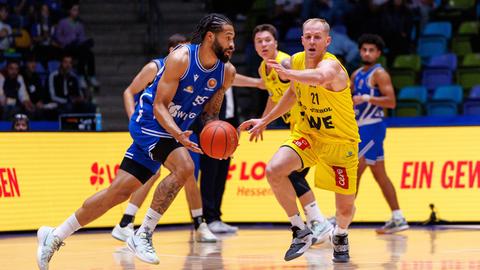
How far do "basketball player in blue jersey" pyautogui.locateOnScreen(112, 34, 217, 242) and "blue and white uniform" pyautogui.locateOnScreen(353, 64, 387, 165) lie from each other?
198cm

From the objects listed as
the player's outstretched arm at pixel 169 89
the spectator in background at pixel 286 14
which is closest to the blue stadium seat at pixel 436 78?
the spectator in background at pixel 286 14

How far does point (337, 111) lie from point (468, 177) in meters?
4.18

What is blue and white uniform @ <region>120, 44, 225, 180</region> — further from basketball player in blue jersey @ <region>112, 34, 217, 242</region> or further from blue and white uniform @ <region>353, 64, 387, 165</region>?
blue and white uniform @ <region>353, 64, 387, 165</region>

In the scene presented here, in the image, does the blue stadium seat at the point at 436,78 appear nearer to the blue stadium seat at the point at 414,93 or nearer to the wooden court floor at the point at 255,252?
the blue stadium seat at the point at 414,93

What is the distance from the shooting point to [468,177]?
12.1m

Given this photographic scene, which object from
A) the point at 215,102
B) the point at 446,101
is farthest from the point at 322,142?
the point at 446,101

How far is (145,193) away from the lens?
35.4 feet

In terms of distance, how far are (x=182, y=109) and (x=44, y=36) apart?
370 inches

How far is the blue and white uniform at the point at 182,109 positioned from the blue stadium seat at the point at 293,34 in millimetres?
8767

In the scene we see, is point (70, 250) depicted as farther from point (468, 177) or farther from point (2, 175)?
point (468, 177)

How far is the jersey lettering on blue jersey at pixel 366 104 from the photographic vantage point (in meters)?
11.5

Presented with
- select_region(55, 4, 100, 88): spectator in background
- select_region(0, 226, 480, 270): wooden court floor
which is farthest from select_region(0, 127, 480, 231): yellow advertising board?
select_region(55, 4, 100, 88): spectator in background

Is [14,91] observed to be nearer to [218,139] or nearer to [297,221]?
[297,221]

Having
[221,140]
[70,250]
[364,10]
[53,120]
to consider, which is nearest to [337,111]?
[221,140]
